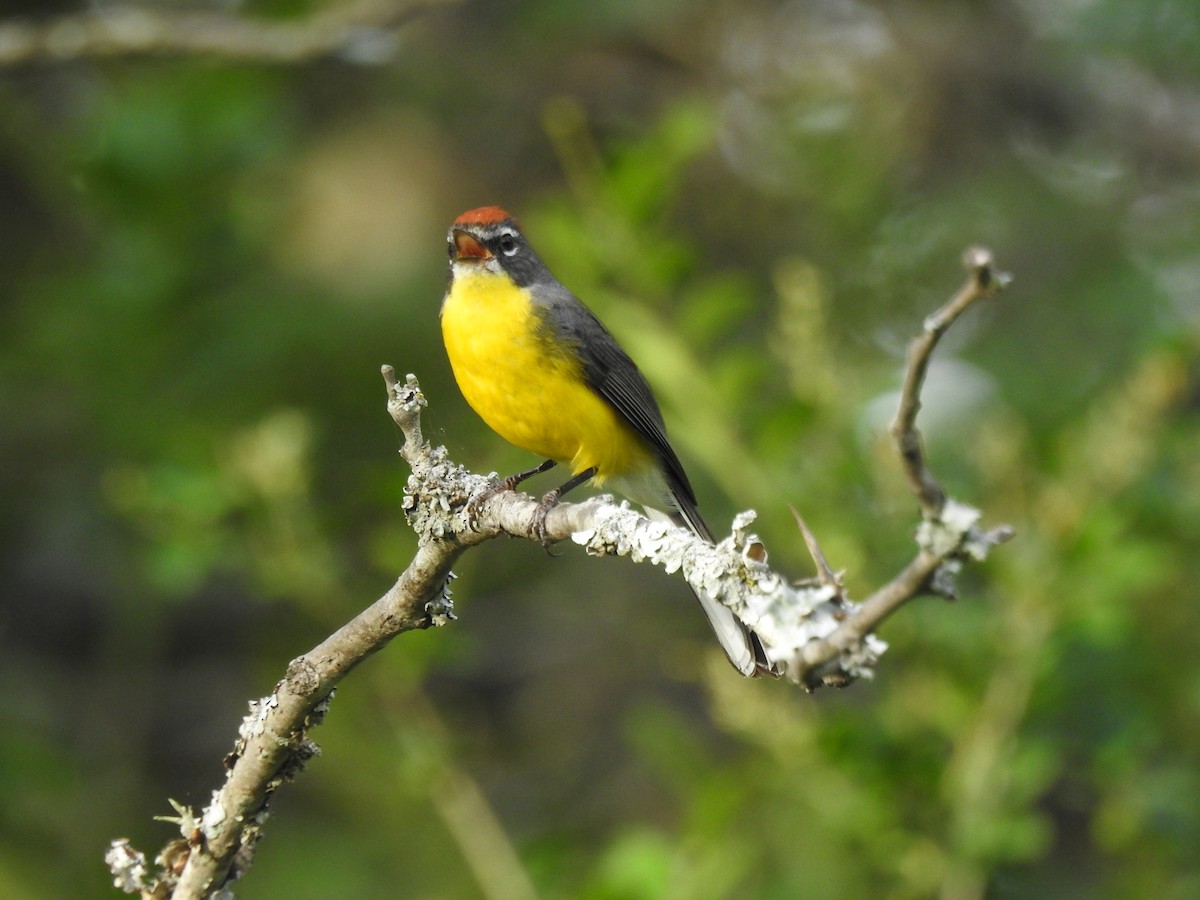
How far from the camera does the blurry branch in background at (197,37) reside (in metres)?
5.37

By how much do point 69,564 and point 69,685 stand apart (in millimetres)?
673

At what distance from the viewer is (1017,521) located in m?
4.10

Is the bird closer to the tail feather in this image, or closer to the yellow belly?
the yellow belly

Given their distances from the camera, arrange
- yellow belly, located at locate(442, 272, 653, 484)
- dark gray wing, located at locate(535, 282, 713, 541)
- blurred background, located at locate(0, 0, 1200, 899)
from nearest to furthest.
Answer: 1. blurred background, located at locate(0, 0, 1200, 899)
2. yellow belly, located at locate(442, 272, 653, 484)
3. dark gray wing, located at locate(535, 282, 713, 541)

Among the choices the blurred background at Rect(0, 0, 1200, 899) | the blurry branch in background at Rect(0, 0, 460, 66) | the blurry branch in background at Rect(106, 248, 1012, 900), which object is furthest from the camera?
the blurry branch in background at Rect(0, 0, 460, 66)

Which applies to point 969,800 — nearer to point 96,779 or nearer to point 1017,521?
point 1017,521

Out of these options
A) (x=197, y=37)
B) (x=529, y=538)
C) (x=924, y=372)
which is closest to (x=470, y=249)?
(x=197, y=37)

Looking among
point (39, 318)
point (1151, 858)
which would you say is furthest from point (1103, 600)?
point (39, 318)

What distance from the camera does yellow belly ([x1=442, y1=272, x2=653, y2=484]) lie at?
14.4 feet

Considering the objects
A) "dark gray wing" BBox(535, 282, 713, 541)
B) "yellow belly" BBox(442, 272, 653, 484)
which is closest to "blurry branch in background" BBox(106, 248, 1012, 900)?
"yellow belly" BBox(442, 272, 653, 484)

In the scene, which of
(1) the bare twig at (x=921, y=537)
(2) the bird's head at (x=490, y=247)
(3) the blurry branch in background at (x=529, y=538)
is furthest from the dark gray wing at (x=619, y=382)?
(1) the bare twig at (x=921, y=537)

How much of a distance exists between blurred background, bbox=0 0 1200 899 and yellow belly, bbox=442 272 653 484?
0.64 ft

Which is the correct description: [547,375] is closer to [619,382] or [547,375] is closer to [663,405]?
[619,382]

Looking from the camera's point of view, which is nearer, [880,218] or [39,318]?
[39,318]
